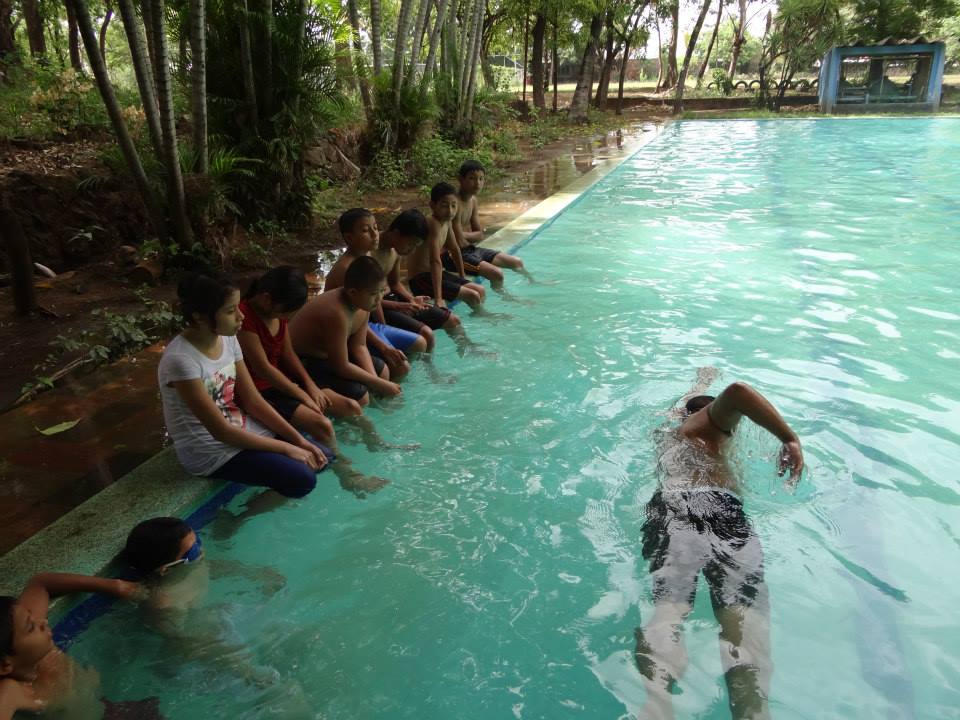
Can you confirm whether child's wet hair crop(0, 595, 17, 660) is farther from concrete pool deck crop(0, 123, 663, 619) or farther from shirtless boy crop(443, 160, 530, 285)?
shirtless boy crop(443, 160, 530, 285)

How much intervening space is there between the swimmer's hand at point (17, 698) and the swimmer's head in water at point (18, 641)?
24mm

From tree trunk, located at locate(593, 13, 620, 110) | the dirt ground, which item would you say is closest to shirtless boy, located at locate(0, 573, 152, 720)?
the dirt ground

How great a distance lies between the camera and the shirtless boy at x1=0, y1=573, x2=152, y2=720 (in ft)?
6.74

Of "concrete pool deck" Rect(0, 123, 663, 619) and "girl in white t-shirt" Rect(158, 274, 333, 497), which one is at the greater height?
"girl in white t-shirt" Rect(158, 274, 333, 497)

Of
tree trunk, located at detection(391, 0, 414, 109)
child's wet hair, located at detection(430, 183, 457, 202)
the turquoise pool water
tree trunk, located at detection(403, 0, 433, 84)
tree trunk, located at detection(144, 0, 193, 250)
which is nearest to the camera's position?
the turquoise pool water

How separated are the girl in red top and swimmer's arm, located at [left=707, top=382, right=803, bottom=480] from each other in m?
1.83

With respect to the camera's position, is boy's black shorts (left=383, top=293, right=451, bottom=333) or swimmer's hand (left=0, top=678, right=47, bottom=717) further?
boy's black shorts (left=383, top=293, right=451, bottom=333)

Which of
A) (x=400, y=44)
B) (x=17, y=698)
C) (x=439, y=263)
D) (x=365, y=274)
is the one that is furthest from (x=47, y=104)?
(x=17, y=698)

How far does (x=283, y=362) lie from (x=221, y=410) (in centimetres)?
73

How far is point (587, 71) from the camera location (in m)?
22.7

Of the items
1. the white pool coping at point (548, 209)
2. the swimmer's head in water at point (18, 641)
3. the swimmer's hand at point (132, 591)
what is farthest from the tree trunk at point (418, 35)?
the swimmer's head in water at point (18, 641)

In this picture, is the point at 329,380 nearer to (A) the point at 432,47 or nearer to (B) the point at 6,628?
(B) the point at 6,628

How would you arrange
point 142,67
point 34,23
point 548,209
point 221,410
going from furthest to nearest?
1. point 34,23
2. point 548,209
3. point 142,67
4. point 221,410

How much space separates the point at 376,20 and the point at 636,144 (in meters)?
9.36
